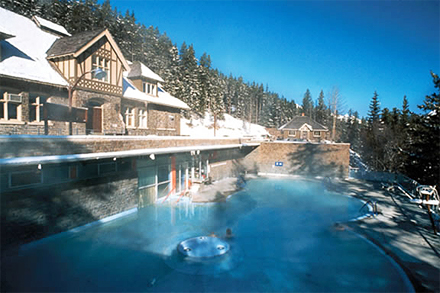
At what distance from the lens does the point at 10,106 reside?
12.2 metres

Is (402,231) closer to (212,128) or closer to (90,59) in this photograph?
(90,59)

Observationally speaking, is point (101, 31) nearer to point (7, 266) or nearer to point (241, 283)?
point (7, 266)

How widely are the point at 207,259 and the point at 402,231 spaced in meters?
8.48

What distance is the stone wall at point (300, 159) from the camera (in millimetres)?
24703

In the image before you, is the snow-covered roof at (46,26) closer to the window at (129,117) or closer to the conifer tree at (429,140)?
the window at (129,117)

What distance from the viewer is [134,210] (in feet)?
42.4

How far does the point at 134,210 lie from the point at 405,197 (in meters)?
17.0

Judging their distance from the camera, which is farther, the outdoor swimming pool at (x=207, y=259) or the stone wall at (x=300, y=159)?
the stone wall at (x=300, y=159)

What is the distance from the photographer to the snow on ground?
140ft

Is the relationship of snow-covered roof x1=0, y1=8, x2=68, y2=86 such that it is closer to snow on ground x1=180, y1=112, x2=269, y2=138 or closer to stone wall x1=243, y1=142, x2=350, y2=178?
stone wall x1=243, y1=142, x2=350, y2=178

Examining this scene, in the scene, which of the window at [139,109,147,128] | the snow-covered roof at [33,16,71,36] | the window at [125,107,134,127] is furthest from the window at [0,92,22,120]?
the window at [139,109,147,128]

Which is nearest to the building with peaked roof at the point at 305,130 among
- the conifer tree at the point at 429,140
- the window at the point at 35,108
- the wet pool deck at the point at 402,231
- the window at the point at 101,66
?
the conifer tree at the point at 429,140

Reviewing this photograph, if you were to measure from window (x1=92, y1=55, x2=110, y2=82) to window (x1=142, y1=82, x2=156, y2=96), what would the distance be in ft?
15.6

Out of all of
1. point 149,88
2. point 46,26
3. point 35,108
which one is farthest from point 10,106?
point 149,88
